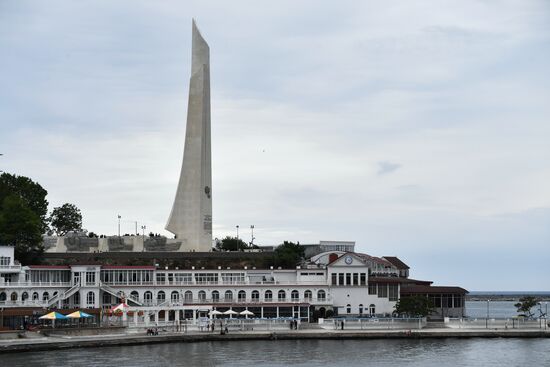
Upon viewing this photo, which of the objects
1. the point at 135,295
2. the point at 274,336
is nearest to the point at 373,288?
the point at 274,336

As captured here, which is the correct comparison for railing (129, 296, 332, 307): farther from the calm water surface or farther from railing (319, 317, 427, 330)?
the calm water surface

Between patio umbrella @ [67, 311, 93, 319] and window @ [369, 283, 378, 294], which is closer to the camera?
patio umbrella @ [67, 311, 93, 319]

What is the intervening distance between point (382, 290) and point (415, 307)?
12553 mm

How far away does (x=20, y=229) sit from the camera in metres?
112

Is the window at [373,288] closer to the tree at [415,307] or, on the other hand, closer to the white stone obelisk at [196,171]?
the tree at [415,307]

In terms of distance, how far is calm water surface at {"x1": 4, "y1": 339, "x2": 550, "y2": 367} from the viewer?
75.0 m

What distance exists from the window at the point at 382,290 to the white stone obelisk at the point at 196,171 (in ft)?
89.3

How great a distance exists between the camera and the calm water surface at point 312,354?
75000mm

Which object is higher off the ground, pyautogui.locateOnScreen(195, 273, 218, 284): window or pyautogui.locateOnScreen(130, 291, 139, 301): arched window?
pyautogui.locateOnScreen(195, 273, 218, 284): window

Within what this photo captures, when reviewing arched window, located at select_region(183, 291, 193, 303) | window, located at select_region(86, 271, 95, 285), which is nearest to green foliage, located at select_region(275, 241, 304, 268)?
arched window, located at select_region(183, 291, 193, 303)

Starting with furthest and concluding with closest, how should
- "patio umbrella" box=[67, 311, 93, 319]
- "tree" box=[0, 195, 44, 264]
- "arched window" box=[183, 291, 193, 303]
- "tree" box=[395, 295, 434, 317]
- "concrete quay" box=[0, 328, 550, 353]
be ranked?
"arched window" box=[183, 291, 193, 303]
"tree" box=[0, 195, 44, 264]
"tree" box=[395, 295, 434, 317]
"patio umbrella" box=[67, 311, 93, 319]
"concrete quay" box=[0, 328, 550, 353]

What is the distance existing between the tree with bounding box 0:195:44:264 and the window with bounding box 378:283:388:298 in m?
38.3

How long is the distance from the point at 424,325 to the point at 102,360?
38.1 m

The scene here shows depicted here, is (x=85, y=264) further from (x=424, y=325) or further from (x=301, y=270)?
(x=424, y=325)
